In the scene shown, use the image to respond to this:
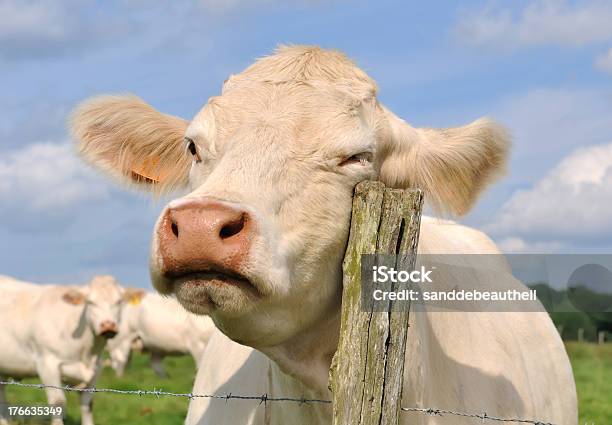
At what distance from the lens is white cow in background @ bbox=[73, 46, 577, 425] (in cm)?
300

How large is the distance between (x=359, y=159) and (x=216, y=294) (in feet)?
2.78

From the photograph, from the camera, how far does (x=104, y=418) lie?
1430cm

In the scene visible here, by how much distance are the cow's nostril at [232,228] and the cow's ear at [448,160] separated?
1.02m

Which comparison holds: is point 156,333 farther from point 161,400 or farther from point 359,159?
point 359,159

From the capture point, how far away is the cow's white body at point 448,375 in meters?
3.63

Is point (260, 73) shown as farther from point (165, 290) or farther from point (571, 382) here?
point (571, 382)

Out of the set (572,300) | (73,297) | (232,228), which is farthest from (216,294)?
(73,297)

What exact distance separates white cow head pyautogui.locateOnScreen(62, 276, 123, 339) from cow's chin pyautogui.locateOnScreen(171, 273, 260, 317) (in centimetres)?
1306

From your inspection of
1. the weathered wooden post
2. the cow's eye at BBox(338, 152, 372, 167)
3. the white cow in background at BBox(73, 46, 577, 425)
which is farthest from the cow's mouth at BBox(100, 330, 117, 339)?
the weathered wooden post

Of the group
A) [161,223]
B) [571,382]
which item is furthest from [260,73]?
[571,382]

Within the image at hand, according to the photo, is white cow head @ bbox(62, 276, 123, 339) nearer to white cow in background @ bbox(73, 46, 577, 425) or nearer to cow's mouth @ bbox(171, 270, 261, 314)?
white cow in background @ bbox(73, 46, 577, 425)

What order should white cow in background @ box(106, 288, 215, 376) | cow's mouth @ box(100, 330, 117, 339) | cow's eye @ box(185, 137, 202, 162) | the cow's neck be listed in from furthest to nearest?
white cow in background @ box(106, 288, 215, 376) → cow's mouth @ box(100, 330, 117, 339) → cow's eye @ box(185, 137, 202, 162) → the cow's neck

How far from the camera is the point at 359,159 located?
11.5 feet

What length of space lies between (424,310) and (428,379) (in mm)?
314
